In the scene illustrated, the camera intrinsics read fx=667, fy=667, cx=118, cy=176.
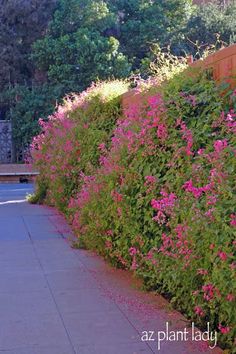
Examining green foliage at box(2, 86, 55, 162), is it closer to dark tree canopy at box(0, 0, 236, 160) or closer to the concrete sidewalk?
dark tree canopy at box(0, 0, 236, 160)

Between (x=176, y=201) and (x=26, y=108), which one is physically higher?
(x=26, y=108)

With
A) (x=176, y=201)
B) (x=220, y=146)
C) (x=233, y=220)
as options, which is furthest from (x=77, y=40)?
(x=233, y=220)

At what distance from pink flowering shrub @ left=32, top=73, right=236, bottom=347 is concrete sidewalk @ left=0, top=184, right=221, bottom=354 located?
0.81 feet

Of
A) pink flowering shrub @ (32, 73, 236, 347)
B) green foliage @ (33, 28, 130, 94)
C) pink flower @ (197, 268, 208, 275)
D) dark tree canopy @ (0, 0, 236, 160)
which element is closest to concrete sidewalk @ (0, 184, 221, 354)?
pink flowering shrub @ (32, 73, 236, 347)

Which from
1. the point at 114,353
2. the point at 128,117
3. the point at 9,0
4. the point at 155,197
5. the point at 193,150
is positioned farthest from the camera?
the point at 9,0

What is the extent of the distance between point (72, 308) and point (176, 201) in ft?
5.37

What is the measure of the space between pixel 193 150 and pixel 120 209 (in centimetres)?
143

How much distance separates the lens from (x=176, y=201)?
5414 mm

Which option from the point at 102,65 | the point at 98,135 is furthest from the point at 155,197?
the point at 102,65

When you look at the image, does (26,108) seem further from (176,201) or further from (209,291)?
(209,291)

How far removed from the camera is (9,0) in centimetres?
3241

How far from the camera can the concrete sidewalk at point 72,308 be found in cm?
516

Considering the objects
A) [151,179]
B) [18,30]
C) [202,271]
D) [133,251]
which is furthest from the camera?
[18,30]

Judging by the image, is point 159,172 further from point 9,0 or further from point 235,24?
point 9,0
